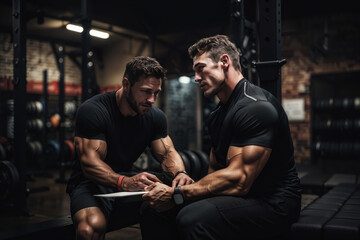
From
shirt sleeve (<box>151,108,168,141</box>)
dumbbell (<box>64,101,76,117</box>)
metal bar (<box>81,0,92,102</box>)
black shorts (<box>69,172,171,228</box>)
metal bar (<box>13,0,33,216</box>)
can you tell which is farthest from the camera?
dumbbell (<box>64,101,76,117</box>)

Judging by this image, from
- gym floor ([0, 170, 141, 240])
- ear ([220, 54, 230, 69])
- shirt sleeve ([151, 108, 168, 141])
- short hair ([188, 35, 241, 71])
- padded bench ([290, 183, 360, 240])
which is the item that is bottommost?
gym floor ([0, 170, 141, 240])

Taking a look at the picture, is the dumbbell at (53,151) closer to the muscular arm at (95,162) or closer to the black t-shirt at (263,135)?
the muscular arm at (95,162)

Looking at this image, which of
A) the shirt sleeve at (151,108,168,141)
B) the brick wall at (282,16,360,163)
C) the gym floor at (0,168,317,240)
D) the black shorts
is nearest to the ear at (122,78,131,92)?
the shirt sleeve at (151,108,168,141)

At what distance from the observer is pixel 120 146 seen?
2.12 meters

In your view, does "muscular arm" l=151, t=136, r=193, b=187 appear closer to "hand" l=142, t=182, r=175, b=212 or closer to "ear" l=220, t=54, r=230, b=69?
"hand" l=142, t=182, r=175, b=212

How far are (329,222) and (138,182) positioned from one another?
3.02 feet

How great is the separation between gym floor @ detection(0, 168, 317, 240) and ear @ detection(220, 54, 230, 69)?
68.4 inches

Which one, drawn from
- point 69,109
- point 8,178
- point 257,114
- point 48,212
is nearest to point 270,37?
point 257,114

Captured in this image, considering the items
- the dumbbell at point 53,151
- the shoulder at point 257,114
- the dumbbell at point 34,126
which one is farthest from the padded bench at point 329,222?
the dumbbell at point 34,126

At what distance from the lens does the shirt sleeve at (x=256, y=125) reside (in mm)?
1438

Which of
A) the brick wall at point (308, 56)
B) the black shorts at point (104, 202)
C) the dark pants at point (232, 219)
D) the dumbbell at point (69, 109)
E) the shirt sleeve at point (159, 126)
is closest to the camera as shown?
the dark pants at point (232, 219)

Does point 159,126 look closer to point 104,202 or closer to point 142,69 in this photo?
point 142,69

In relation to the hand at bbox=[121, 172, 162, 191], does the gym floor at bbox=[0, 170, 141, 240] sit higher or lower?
lower

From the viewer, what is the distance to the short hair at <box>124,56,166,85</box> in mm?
2076
